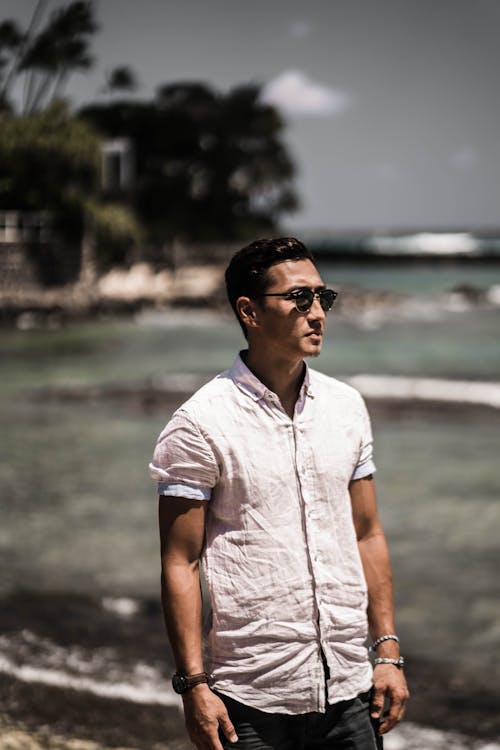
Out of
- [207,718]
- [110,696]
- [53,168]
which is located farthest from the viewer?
[53,168]

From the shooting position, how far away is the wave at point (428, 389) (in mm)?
18750

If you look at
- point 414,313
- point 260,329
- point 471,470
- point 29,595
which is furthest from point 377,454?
point 414,313

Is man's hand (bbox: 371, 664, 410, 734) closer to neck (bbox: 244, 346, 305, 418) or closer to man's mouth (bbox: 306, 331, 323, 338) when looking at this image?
neck (bbox: 244, 346, 305, 418)

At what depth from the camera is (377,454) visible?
43.9ft

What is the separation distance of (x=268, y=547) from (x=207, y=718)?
1.40ft

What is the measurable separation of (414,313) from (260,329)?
44.3m

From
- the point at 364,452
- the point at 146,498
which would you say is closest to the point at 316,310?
the point at 364,452

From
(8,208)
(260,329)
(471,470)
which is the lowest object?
(471,470)

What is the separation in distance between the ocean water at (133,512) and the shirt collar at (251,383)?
103 inches

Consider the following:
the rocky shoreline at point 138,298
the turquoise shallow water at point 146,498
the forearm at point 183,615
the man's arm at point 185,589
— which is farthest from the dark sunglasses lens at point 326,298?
the rocky shoreline at point 138,298

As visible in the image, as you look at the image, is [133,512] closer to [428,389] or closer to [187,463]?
[187,463]

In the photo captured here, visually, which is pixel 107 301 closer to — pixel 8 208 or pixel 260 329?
pixel 8 208

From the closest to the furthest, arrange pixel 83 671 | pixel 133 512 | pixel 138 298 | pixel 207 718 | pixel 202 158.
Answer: pixel 207 718 → pixel 83 671 → pixel 133 512 → pixel 138 298 → pixel 202 158

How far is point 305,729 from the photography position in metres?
2.49
